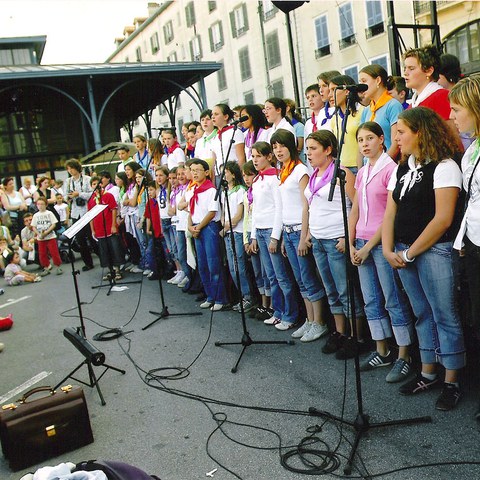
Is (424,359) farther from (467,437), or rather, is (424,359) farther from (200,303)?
(200,303)

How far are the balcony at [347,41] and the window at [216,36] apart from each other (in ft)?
38.3

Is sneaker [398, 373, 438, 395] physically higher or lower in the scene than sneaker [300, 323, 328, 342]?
lower

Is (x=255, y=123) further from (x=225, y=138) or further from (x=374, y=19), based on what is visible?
(x=374, y=19)

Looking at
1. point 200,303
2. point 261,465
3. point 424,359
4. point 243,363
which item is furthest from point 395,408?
point 200,303

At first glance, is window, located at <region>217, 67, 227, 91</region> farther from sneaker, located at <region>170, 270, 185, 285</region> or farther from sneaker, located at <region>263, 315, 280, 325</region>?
sneaker, located at <region>263, 315, 280, 325</region>

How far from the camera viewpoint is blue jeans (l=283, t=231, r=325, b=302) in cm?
501

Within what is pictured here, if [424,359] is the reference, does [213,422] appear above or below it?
below

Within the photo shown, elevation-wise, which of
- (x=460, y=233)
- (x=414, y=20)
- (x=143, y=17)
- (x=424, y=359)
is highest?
(x=143, y=17)

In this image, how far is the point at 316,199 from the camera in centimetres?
454

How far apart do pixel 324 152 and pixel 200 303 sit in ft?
10.9


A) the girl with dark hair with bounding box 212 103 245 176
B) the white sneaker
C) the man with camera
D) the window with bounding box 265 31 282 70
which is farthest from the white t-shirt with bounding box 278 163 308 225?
the window with bounding box 265 31 282 70

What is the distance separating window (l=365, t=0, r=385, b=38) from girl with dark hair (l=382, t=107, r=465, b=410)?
2321 cm

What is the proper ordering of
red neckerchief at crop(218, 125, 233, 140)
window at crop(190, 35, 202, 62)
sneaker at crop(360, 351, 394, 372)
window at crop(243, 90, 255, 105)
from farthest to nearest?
window at crop(190, 35, 202, 62), window at crop(243, 90, 255, 105), red neckerchief at crop(218, 125, 233, 140), sneaker at crop(360, 351, 394, 372)

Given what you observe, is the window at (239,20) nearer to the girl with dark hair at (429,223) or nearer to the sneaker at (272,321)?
the sneaker at (272,321)
